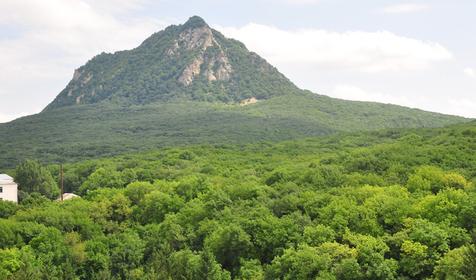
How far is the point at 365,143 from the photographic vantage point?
116500 mm

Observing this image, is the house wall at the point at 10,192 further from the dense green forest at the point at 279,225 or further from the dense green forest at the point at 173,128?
the dense green forest at the point at 173,128

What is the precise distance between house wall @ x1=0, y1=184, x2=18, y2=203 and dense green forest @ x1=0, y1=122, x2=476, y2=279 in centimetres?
784

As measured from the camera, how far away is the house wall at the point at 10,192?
8688 centimetres

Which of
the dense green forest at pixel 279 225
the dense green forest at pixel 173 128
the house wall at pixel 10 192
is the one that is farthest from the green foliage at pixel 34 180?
the dense green forest at pixel 173 128

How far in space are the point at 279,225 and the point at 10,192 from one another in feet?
158

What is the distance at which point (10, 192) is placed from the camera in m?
87.6

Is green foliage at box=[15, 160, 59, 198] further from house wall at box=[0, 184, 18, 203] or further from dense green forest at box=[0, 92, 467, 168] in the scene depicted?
dense green forest at box=[0, 92, 467, 168]

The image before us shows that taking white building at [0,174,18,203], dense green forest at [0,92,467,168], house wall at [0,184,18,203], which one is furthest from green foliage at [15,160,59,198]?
dense green forest at [0,92,467,168]

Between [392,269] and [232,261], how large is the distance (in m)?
14.9

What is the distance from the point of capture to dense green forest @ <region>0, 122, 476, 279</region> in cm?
4609

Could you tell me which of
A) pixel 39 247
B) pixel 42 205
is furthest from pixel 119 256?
pixel 42 205

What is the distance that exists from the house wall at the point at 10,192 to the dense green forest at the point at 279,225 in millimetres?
7840

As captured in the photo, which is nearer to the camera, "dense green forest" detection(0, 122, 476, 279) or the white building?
"dense green forest" detection(0, 122, 476, 279)

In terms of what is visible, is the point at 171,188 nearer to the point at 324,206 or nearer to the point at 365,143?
the point at 324,206
